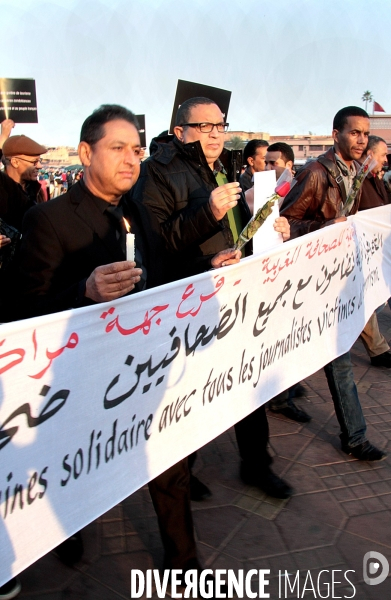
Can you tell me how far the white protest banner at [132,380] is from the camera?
5.42 ft

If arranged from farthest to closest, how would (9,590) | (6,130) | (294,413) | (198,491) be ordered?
1. (6,130)
2. (294,413)
3. (198,491)
4. (9,590)

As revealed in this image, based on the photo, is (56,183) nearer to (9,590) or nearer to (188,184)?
(188,184)

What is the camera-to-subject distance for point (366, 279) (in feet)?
12.6

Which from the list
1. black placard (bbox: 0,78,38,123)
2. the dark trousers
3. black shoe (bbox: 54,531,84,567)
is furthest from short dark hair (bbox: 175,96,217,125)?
black placard (bbox: 0,78,38,123)

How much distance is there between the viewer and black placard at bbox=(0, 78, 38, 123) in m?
6.23

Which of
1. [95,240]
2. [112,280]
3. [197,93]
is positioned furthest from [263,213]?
[197,93]

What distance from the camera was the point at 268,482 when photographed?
3.15 m

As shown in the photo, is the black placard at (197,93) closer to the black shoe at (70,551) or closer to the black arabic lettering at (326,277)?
the black arabic lettering at (326,277)

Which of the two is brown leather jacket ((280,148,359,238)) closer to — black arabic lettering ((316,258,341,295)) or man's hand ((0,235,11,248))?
black arabic lettering ((316,258,341,295))

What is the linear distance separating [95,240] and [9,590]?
59.8 inches

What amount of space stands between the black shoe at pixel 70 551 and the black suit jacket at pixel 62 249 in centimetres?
116

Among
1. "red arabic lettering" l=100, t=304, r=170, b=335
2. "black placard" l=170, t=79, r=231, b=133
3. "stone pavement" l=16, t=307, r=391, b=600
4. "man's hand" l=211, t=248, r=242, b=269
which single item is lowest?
"stone pavement" l=16, t=307, r=391, b=600

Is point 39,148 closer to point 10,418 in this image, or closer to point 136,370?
point 136,370

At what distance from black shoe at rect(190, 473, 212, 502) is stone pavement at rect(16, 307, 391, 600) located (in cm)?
4
